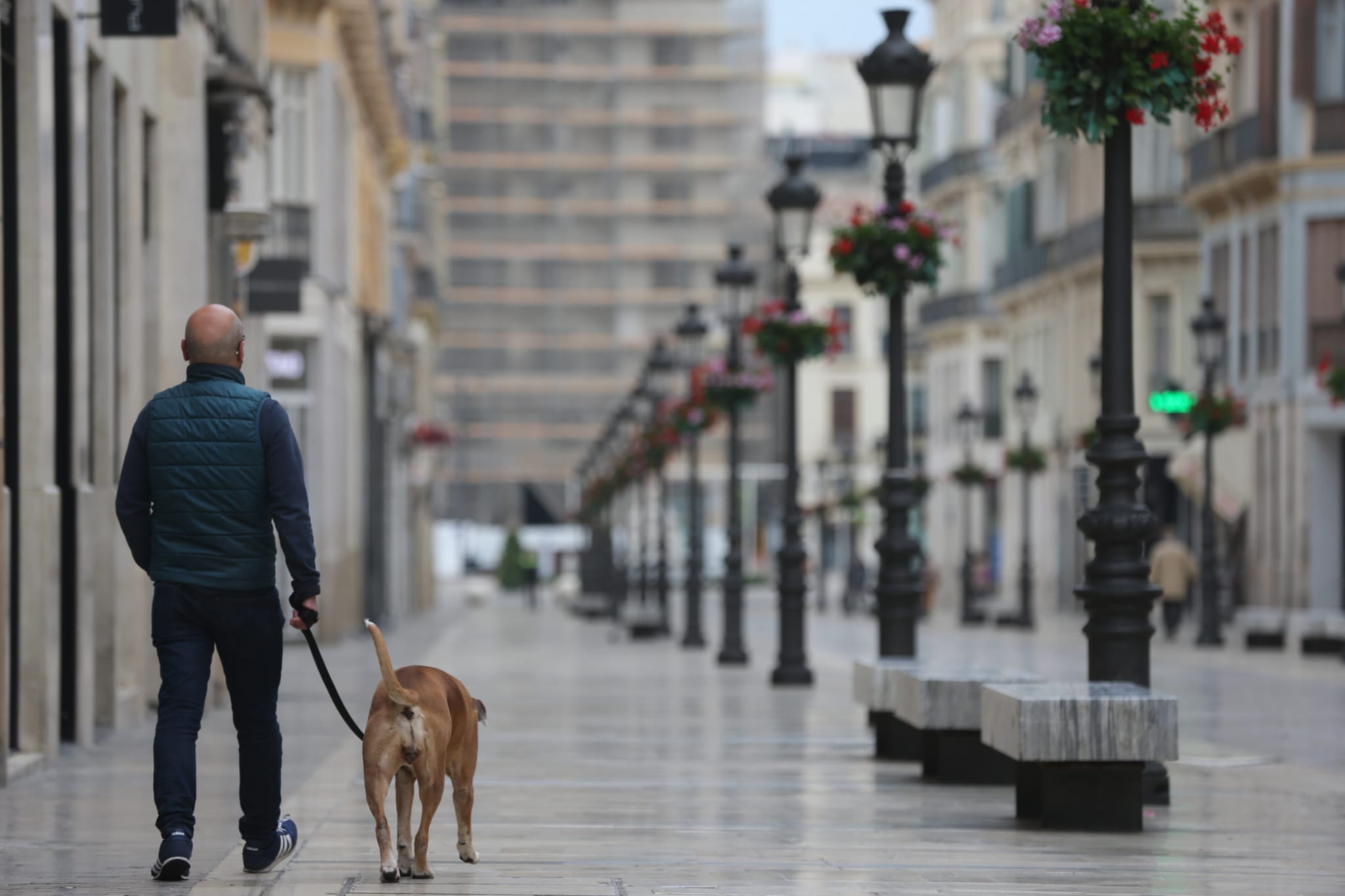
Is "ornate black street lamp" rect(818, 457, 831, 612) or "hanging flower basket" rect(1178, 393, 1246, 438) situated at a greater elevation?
"hanging flower basket" rect(1178, 393, 1246, 438)

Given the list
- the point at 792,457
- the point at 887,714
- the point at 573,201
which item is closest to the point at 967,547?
the point at 792,457

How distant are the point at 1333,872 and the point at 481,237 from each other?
103750 mm

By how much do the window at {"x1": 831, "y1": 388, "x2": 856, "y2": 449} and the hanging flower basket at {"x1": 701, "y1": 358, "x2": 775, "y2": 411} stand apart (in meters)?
80.1

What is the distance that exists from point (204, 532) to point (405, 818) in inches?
45.7

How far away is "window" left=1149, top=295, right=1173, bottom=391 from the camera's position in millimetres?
59562

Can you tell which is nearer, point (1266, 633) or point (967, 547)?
point (1266, 633)

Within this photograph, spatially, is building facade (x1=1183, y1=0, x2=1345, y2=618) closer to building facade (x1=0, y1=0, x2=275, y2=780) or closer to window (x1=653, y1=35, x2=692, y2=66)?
building facade (x1=0, y1=0, x2=275, y2=780)

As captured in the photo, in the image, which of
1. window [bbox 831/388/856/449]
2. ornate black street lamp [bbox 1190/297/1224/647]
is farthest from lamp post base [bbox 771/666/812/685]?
window [bbox 831/388/856/449]

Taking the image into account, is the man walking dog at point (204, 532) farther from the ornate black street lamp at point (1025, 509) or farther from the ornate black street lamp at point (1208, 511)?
the ornate black street lamp at point (1025, 509)

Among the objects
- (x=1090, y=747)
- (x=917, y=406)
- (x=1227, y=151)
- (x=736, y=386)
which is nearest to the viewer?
(x=1090, y=747)

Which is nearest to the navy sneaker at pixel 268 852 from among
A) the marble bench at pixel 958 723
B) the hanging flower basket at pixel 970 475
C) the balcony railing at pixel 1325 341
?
the marble bench at pixel 958 723

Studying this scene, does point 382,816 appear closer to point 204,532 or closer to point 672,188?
point 204,532

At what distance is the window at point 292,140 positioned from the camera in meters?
36.4

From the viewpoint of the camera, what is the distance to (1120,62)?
1255 centimetres
